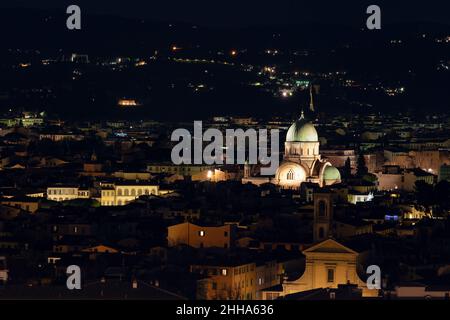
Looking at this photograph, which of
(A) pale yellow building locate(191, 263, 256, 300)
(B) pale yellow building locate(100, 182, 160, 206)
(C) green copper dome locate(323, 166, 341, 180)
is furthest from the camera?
(C) green copper dome locate(323, 166, 341, 180)

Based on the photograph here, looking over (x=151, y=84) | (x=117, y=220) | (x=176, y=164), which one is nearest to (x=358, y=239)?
(x=117, y=220)

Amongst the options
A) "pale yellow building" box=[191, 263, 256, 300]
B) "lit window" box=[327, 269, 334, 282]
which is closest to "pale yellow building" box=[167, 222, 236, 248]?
"pale yellow building" box=[191, 263, 256, 300]

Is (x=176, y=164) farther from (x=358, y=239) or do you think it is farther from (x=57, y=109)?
(x=57, y=109)

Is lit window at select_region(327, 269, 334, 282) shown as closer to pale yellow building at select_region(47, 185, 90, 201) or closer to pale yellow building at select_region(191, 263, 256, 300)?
pale yellow building at select_region(191, 263, 256, 300)

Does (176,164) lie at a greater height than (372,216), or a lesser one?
greater

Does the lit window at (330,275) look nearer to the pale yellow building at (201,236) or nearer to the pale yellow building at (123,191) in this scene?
the pale yellow building at (201,236)

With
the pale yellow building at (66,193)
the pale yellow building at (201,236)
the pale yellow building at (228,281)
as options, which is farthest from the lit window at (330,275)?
the pale yellow building at (66,193)

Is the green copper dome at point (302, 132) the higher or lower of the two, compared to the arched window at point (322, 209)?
higher

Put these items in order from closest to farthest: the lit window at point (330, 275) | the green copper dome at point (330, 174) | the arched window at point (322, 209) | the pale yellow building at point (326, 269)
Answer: the pale yellow building at point (326, 269)
the lit window at point (330, 275)
the arched window at point (322, 209)
the green copper dome at point (330, 174)

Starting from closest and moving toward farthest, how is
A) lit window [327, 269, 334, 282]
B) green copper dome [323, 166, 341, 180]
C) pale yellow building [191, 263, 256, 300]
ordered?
pale yellow building [191, 263, 256, 300], lit window [327, 269, 334, 282], green copper dome [323, 166, 341, 180]

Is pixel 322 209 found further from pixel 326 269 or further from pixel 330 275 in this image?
pixel 330 275

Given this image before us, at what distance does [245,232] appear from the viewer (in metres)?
42.7

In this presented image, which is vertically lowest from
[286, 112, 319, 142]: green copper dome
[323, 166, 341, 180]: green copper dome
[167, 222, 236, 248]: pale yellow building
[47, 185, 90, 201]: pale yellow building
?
[167, 222, 236, 248]: pale yellow building
